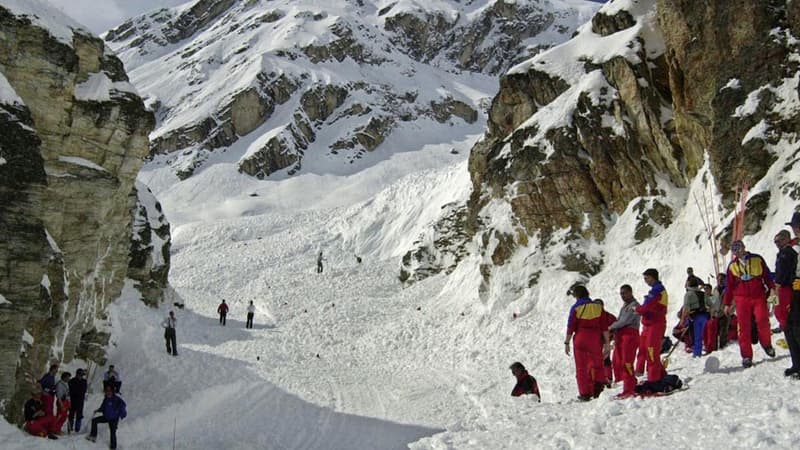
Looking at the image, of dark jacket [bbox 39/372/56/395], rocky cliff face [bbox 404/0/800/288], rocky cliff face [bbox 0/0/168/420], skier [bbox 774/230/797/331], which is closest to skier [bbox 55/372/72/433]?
dark jacket [bbox 39/372/56/395]

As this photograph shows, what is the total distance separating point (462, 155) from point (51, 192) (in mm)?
72987

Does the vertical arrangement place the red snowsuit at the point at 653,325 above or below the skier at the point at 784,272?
below

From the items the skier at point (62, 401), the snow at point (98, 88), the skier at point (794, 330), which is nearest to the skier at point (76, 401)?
the skier at point (62, 401)

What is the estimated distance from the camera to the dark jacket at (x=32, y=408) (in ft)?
35.8

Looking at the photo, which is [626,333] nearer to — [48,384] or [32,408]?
[32,408]

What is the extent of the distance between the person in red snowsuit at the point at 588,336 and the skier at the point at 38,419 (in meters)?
8.75

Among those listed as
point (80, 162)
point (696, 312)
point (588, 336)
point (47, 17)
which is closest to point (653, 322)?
point (588, 336)

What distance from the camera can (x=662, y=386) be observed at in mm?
8414

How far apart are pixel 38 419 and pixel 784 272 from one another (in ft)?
38.4

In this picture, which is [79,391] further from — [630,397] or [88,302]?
[630,397]

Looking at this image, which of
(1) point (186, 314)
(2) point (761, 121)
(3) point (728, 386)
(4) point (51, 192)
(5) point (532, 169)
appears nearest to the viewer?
(3) point (728, 386)

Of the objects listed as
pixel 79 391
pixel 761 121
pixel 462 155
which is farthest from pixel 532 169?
pixel 462 155

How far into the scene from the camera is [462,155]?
85312mm

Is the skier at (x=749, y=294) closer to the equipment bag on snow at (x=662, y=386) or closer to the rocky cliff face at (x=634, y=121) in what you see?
the equipment bag on snow at (x=662, y=386)
